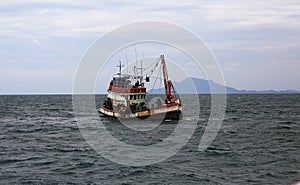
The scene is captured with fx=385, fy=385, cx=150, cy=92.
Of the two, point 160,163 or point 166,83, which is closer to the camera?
point 160,163

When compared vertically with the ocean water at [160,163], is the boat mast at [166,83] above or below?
above

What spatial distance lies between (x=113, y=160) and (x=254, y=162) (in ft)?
36.1

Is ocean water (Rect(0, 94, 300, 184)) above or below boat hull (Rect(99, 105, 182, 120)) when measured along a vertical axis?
below

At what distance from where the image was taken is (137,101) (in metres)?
59.4

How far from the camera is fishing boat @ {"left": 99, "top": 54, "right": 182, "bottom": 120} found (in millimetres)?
55825

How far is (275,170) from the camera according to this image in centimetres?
2709

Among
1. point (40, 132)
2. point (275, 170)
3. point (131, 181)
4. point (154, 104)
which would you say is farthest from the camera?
point (154, 104)

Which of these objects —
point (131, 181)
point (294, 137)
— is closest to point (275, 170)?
point (131, 181)

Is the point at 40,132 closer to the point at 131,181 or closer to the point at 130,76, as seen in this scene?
the point at 130,76

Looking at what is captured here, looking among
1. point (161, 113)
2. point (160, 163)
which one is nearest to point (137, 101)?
point (161, 113)

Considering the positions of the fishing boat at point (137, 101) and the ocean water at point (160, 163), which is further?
the fishing boat at point (137, 101)

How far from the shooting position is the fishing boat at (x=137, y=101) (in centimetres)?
5583

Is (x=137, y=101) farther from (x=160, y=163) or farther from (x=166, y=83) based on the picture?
(x=160, y=163)

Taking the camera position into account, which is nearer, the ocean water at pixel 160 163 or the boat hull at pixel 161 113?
the ocean water at pixel 160 163
